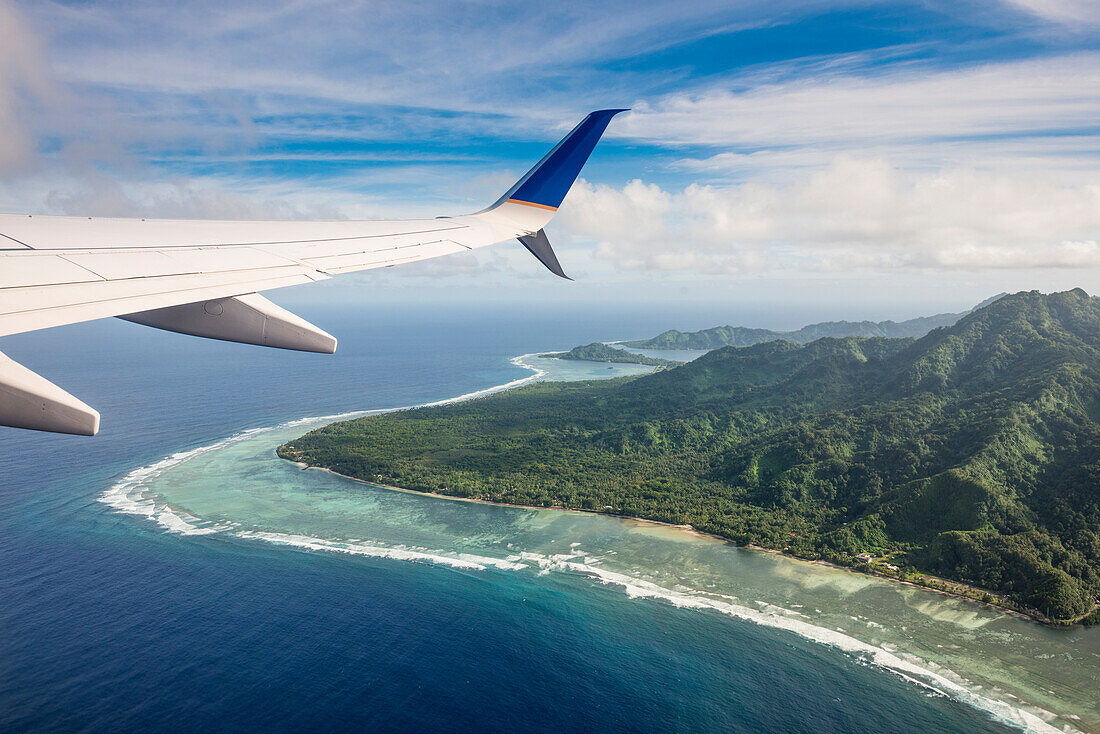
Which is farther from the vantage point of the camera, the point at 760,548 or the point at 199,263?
the point at 760,548

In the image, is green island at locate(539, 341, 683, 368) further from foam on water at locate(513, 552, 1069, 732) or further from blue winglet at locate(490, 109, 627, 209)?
blue winglet at locate(490, 109, 627, 209)

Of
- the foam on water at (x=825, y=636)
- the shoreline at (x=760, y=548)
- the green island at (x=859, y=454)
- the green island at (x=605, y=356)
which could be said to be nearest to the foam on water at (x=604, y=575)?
the foam on water at (x=825, y=636)

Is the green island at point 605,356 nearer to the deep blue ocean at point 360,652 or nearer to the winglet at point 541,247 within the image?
the deep blue ocean at point 360,652

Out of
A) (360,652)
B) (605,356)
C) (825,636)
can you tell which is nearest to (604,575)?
(825,636)

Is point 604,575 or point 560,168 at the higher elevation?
point 560,168

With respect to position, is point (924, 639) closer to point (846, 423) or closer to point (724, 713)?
point (724, 713)

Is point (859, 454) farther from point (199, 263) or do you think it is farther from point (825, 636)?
point (199, 263)

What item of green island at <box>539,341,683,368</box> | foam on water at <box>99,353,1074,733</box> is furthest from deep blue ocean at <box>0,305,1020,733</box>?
green island at <box>539,341,683,368</box>
